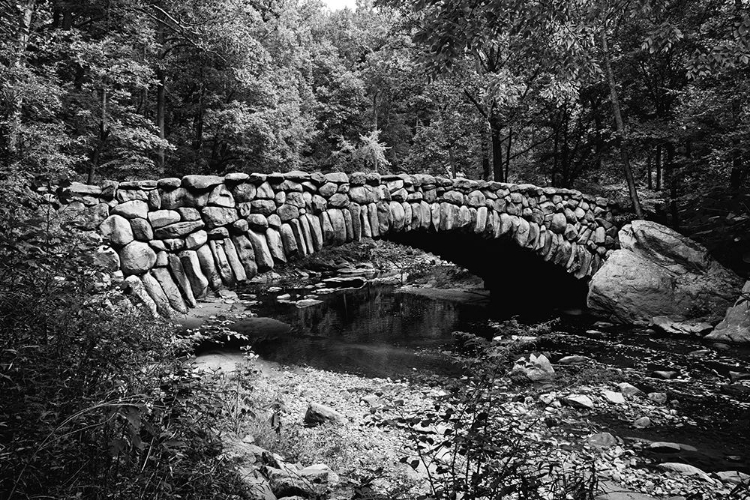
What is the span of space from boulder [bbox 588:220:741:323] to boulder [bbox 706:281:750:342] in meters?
0.41

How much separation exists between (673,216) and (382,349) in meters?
7.25

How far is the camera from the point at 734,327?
6.72m

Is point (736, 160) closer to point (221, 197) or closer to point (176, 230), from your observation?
point (221, 197)

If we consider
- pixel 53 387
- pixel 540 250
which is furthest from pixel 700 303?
pixel 53 387

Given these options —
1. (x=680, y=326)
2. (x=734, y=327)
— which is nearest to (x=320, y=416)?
(x=680, y=326)

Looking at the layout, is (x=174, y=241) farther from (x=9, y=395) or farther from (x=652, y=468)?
(x=652, y=468)

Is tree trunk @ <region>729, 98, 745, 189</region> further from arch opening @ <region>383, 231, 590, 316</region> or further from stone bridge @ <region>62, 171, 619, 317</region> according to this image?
arch opening @ <region>383, 231, 590, 316</region>

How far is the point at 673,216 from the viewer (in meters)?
9.95

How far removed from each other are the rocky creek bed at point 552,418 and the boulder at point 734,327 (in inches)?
14.7

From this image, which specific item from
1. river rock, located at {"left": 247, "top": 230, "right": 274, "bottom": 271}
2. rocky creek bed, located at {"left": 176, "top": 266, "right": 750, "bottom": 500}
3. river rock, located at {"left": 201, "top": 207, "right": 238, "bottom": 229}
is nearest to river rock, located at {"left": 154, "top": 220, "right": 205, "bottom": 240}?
river rock, located at {"left": 201, "top": 207, "right": 238, "bottom": 229}

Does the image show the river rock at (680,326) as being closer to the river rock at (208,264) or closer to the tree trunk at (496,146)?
the tree trunk at (496,146)

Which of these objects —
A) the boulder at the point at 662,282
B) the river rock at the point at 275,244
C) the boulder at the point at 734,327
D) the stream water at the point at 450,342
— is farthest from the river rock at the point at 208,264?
the boulder at the point at 734,327

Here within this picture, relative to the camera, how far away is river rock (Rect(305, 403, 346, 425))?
157 inches

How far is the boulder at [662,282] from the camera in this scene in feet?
24.9
